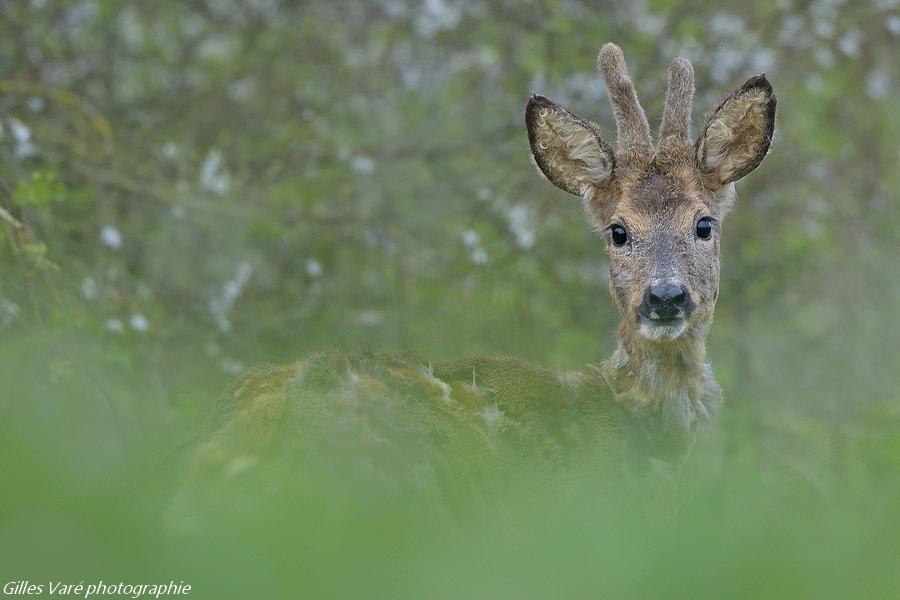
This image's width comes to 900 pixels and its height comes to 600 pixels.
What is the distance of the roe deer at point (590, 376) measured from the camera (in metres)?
4.17

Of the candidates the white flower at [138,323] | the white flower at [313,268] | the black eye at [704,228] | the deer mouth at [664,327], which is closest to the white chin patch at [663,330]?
the deer mouth at [664,327]

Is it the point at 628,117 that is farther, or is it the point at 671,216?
the point at 628,117

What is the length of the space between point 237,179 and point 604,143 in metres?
4.76

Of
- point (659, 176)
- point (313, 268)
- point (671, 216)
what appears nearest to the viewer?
point (671, 216)

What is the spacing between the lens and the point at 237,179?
33.8ft

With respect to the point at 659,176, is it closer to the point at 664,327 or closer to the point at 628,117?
the point at 628,117

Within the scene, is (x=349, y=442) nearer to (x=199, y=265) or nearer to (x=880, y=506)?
(x=880, y=506)

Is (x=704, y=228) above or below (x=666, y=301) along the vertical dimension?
above

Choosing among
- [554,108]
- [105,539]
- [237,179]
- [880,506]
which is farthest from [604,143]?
[237,179]

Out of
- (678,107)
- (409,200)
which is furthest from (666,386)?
(409,200)

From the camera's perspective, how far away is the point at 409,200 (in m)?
11.2

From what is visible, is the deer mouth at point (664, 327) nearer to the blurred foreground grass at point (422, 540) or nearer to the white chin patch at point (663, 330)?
the white chin patch at point (663, 330)

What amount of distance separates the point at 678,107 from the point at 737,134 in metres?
0.31

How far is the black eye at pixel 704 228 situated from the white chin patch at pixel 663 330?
56 centimetres
